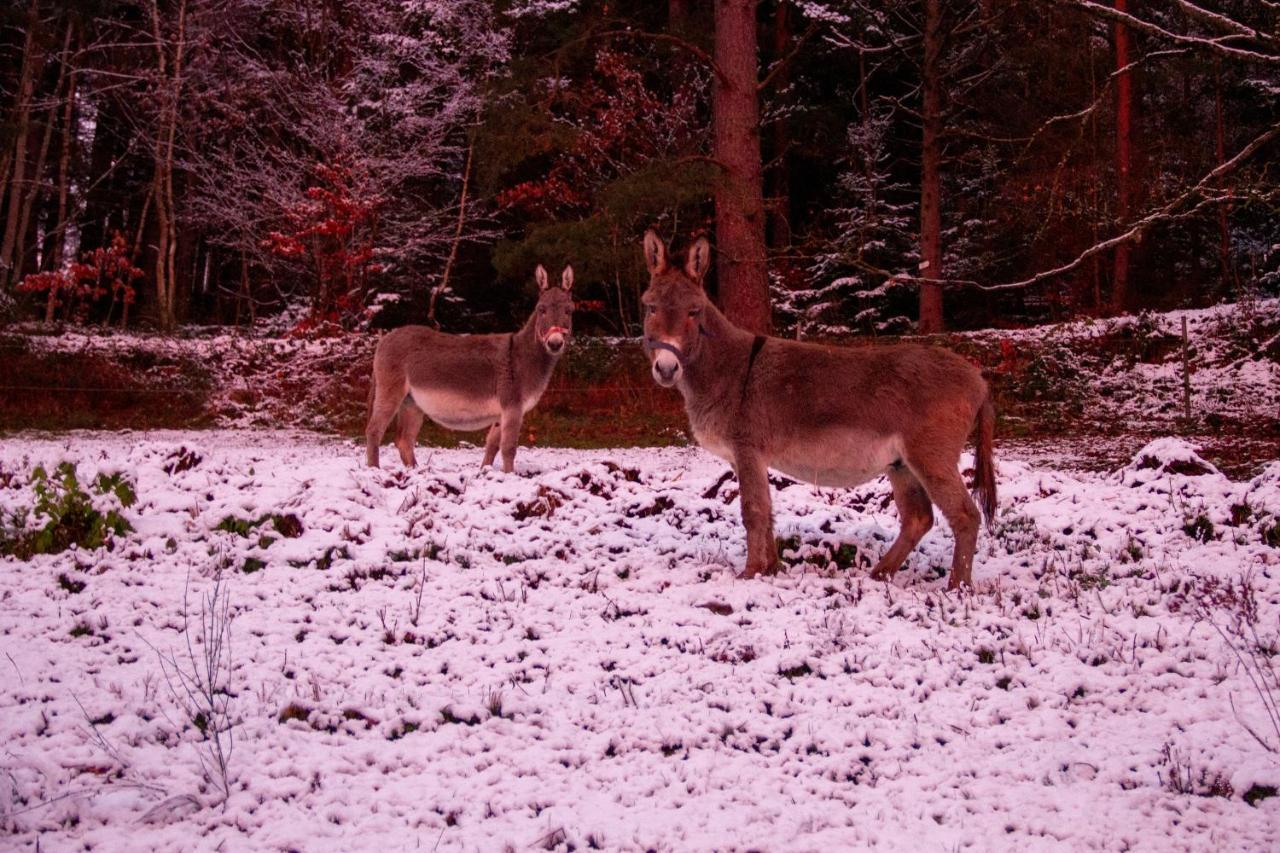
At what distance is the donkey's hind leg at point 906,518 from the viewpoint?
20.9 feet

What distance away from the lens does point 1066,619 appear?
5.41 meters

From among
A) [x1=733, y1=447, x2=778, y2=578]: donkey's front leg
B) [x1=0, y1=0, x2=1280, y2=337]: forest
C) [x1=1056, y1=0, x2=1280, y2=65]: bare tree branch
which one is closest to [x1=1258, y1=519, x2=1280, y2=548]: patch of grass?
[x1=1056, y1=0, x2=1280, y2=65]: bare tree branch

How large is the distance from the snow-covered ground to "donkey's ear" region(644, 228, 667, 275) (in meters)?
2.04

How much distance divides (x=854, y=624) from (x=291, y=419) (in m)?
15.9

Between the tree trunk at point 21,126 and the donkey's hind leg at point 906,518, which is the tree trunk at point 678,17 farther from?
the donkey's hind leg at point 906,518

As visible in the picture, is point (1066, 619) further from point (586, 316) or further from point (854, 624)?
point (586, 316)

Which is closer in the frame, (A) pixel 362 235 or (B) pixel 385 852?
(B) pixel 385 852

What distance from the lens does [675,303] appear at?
647 centimetres

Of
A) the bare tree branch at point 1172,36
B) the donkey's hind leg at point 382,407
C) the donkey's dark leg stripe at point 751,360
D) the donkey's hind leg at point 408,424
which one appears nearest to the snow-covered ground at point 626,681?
the donkey's dark leg stripe at point 751,360

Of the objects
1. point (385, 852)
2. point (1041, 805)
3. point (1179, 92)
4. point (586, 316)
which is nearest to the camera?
point (385, 852)

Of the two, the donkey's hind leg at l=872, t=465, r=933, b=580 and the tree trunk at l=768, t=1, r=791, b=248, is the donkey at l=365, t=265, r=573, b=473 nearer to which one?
the donkey's hind leg at l=872, t=465, r=933, b=580

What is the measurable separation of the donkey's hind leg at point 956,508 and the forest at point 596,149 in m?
13.9

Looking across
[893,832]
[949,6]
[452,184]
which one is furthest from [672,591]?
[452,184]

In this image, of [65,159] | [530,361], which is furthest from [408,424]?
[65,159]
